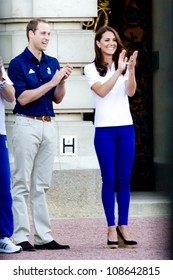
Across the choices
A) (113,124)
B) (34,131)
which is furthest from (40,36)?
(113,124)

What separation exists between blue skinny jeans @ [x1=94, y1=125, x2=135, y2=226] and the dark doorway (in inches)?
141

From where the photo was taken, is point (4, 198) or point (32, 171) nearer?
point (4, 198)

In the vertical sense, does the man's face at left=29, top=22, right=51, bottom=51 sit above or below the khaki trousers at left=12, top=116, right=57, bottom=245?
above

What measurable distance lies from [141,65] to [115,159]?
13.4 feet

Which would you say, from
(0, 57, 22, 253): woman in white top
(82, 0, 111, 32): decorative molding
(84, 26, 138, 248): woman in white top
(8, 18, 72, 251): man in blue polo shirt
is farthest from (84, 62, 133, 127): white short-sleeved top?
(82, 0, 111, 32): decorative molding

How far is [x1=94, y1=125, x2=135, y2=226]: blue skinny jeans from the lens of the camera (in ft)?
27.0

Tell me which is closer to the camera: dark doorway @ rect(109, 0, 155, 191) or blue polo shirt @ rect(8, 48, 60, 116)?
blue polo shirt @ rect(8, 48, 60, 116)

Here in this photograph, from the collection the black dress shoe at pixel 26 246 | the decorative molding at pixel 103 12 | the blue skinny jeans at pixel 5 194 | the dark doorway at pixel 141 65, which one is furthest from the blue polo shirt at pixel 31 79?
the dark doorway at pixel 141 65

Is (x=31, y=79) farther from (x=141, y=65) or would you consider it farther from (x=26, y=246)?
(x=141, y=65)

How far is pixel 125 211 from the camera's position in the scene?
27.4 ft

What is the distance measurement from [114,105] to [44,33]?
0.79m

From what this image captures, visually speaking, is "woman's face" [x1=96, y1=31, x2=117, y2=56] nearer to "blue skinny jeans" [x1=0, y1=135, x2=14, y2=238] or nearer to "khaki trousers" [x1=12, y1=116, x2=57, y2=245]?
"khaki trousers" [x1=12, y1=116, x2=57, y2=245]

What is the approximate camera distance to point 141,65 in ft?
40.2
